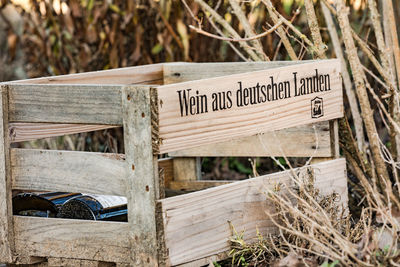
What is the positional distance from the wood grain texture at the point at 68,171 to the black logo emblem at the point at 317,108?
3.11 feet

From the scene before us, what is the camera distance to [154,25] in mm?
Answer: 5266

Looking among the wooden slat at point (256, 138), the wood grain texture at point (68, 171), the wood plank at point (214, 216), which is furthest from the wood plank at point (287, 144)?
the wood grain texture at point (68, 171)

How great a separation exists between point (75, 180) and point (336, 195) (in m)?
1.14

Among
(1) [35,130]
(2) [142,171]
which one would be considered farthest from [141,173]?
(1) [35,130]

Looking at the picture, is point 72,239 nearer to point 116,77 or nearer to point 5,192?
point 5,192

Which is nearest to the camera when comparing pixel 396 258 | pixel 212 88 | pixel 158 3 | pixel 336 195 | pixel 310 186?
pixel 396 258

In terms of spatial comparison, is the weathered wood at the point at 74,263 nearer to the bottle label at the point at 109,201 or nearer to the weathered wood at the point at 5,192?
the weathered wood at the point at 5,192

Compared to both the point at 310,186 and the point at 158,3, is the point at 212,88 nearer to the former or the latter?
the point at 310,186

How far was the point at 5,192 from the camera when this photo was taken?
284cm

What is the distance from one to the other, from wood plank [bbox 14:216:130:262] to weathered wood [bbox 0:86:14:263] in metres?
0.03

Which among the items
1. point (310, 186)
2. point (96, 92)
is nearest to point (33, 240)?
point (96, 92)

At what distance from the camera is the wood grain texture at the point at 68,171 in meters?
2.60

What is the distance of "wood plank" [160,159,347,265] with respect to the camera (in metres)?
2.55

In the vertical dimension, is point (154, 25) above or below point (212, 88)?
above
